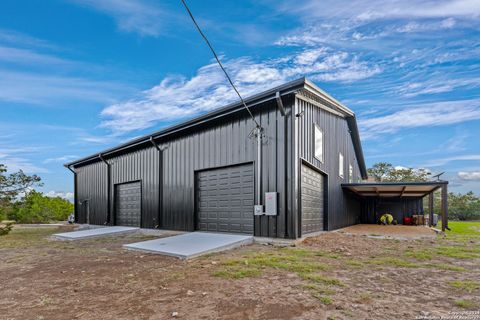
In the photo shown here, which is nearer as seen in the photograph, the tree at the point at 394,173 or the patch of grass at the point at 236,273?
the patch of grass at the point at 236,273

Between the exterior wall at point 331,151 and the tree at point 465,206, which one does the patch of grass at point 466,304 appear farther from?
the tree at point 465,206

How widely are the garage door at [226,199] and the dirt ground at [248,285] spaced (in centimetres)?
265

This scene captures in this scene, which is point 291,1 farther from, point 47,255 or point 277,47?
point 47,255

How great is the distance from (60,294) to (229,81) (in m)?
4.73

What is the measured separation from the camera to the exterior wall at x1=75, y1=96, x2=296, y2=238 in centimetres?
825

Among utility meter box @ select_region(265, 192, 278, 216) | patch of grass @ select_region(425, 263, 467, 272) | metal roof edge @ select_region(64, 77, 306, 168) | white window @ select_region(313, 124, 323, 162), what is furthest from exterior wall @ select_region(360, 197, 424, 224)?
patch of grass @ select_region(425, 263, 467, 272)

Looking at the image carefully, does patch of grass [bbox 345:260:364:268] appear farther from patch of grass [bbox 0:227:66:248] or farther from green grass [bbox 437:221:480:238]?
patch of grass [bbox 0:227:66:248]

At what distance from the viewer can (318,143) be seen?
10.6m

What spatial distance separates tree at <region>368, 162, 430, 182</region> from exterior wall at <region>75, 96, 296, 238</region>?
25639mm

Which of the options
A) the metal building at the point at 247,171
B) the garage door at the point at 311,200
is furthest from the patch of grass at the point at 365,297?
the garage door at the point at 311,200

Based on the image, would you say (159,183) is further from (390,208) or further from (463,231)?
(390,208)

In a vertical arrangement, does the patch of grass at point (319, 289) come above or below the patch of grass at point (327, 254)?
above

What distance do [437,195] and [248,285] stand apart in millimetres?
33771

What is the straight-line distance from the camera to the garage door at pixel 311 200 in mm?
9062
